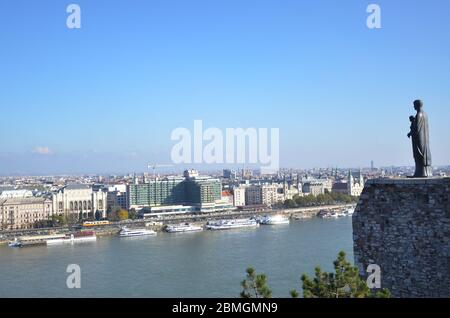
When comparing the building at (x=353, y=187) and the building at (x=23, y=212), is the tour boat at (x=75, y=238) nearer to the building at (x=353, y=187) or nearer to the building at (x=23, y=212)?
the building at (x=23, y=212)

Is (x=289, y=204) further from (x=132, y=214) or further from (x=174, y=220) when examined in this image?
(x=132, y=214)

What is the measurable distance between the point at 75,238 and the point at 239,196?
34.8 ft

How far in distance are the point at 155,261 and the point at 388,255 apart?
22.6ft

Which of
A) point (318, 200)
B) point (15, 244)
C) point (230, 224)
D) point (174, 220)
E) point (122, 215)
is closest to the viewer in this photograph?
point (15, 244)

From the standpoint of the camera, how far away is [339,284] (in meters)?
1.74

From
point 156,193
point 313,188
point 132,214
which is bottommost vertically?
point 132,214

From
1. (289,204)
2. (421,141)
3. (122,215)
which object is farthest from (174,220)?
(421,141)

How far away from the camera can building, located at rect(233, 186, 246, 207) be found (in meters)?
22.6

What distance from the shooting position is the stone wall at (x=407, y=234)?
65.0 inches

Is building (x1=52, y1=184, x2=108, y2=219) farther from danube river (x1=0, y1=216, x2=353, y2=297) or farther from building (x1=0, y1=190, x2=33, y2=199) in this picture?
danube river (x1=0, y1=216, x2=353, y2=297)

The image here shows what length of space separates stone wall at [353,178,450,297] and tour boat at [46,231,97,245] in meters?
11.8

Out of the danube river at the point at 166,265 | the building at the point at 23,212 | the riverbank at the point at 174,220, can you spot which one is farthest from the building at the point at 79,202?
the danube river at the point at 166,265
